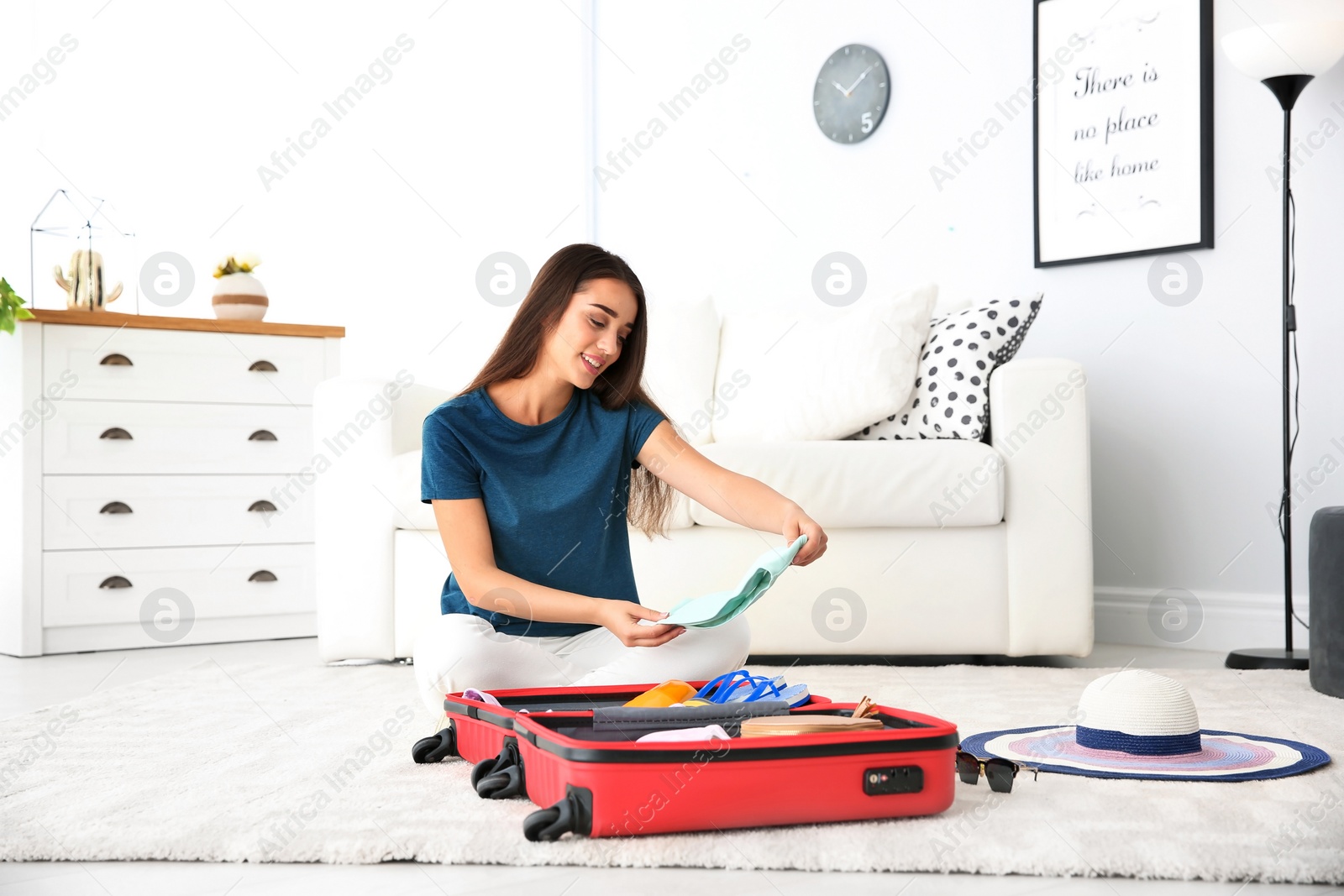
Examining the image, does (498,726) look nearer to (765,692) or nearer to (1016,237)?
(765,692)

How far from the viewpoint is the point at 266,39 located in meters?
3.91

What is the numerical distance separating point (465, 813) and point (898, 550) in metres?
1.30

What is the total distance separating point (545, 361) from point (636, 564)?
0.84 meters

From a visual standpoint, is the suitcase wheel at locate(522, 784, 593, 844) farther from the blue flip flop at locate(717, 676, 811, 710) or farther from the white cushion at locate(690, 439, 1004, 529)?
the white cushion at locate(690, 439, 1004, 529)

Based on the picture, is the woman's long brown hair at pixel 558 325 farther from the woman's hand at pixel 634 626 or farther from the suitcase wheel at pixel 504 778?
the suitcase wheel at pixel 504 778

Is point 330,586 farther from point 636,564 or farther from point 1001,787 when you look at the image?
point 1001,787

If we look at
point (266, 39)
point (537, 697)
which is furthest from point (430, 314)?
point (537, 697)

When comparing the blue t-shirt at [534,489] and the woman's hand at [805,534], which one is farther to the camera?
the blue t-shirt at [534,489]

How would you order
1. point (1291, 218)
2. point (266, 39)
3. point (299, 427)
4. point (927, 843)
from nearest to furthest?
point (927, 843)
point (1291, 218)
point (299, 427)
point (266, 39)

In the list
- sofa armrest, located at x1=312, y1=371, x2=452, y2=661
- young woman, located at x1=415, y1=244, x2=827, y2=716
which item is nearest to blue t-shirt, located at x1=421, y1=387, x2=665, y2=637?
young woman, located at x1=415, y1=244, x2=827, y2=716

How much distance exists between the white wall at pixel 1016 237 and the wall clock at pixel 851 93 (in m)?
0.03

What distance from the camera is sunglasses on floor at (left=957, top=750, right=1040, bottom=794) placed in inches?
49.6

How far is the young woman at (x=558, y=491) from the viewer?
154 cm

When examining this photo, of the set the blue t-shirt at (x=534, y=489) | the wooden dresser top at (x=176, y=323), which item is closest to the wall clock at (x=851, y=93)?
the wooden dresser top at (x=176, y=323)
